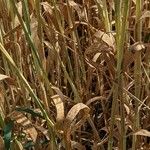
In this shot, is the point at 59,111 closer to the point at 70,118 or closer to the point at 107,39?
the point at 70,118

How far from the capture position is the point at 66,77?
33.3 inches

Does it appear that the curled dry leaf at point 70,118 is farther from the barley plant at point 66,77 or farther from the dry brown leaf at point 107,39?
the dry brown leaf at point 107,39

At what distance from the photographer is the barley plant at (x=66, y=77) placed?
64 cm

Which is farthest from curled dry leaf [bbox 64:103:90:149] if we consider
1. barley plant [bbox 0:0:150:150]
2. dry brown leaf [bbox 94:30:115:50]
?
dry brown leaf [bbox 94:30:115:50]

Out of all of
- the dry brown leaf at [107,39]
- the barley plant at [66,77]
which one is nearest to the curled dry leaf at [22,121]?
the barley plant at [66,77]

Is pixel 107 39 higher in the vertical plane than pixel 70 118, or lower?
higher

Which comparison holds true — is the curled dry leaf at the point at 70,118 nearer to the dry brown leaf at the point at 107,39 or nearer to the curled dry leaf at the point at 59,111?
the curled dry leaf at the point at 59,111

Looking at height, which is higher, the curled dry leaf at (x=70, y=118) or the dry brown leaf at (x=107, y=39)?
the dry brown leaf at (x=107, y=39)

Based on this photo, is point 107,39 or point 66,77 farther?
point 66,77

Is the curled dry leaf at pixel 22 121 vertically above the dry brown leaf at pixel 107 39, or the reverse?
the dry brown leaf at pixel 107 39

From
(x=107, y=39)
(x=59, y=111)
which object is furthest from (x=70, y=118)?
(x=107, y=39)

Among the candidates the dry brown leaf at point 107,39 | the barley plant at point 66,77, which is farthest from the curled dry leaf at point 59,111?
the dry brown leaf at point 107,39

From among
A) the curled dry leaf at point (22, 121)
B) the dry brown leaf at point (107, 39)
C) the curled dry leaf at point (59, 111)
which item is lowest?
the curled dry leaf at point (22, 121)

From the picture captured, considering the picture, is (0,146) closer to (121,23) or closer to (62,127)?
(62,127)
